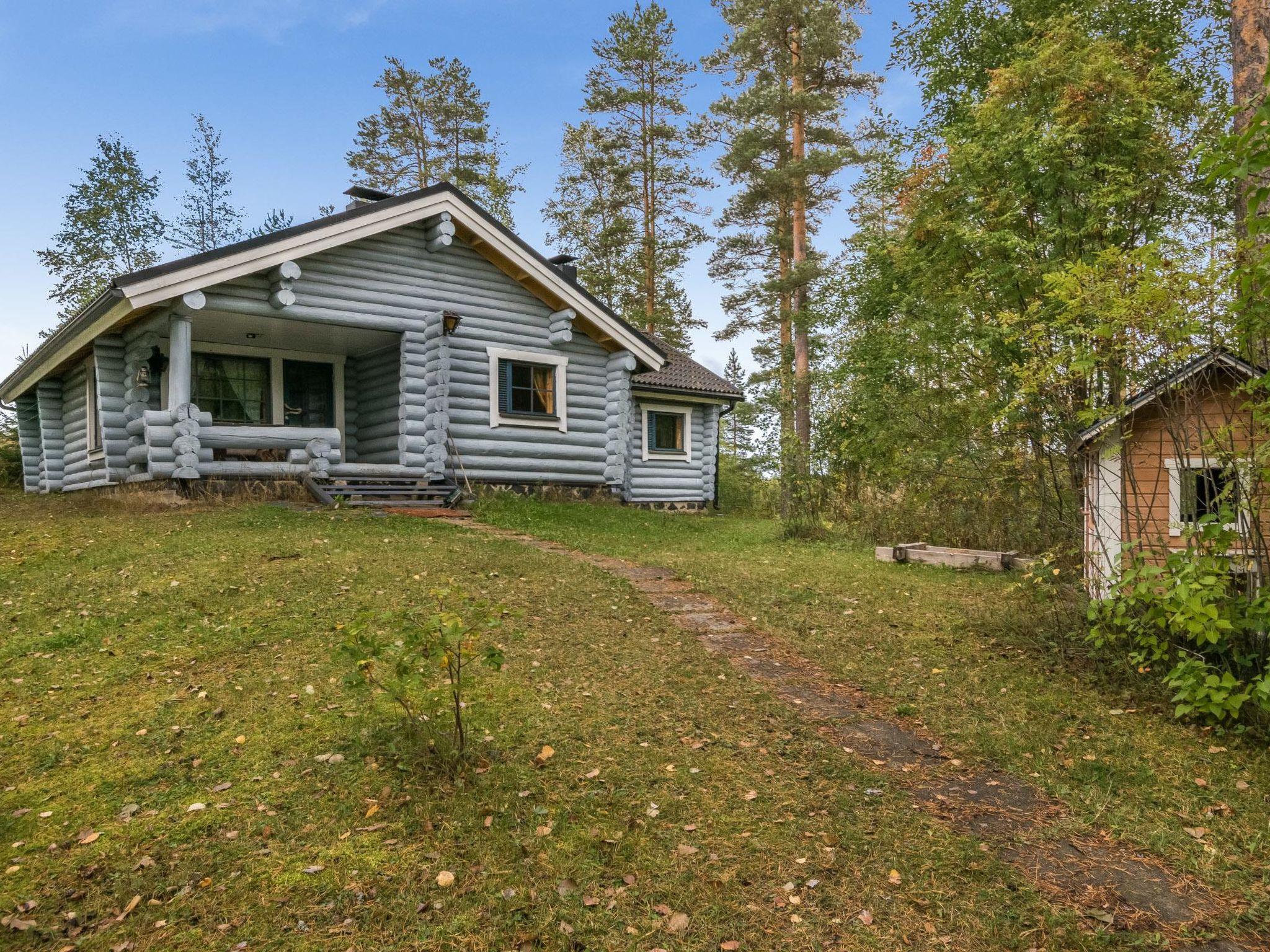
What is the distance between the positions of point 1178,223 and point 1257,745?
939 centimetres

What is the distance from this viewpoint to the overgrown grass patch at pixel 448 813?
2.89m

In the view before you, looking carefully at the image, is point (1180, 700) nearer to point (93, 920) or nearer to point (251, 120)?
point (93, 920)

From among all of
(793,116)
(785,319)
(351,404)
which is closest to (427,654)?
(351,404)

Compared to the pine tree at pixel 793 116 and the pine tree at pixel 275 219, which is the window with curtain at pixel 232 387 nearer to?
the pine tree at pixel 793 116

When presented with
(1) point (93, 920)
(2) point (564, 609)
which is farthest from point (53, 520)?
(1) point (93, 920)

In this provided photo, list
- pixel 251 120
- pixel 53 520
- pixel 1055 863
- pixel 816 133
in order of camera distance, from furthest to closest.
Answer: pixel 251 120 → pixel 816 133 → pixel 53 520 → pixel 1055 863

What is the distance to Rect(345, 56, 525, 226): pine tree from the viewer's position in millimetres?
27875

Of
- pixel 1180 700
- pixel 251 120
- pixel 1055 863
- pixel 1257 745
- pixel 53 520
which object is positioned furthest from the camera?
pixel 251 120

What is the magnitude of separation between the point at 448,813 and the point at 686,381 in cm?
1676

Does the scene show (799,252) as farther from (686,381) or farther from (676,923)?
(676,923)

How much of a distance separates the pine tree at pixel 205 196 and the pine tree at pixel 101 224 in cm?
115

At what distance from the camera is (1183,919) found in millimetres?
2992

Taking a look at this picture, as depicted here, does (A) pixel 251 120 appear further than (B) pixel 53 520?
Yes

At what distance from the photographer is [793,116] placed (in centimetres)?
2212
